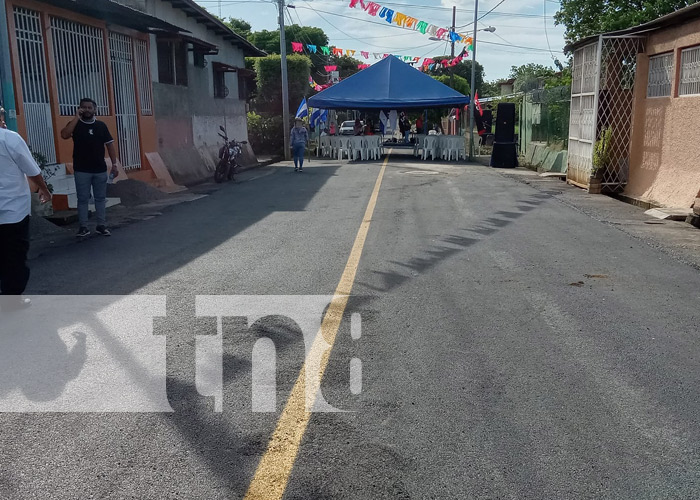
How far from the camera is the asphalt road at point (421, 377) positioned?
3.20 meters

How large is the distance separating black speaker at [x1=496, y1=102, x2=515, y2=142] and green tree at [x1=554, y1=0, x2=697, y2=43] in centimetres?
631

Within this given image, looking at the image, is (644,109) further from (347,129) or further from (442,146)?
(347,129)

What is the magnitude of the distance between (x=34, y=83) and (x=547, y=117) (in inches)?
624

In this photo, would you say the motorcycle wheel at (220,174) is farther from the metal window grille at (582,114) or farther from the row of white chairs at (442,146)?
the row of white chairs at (442,146)

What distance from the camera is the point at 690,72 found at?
1235 centimetres

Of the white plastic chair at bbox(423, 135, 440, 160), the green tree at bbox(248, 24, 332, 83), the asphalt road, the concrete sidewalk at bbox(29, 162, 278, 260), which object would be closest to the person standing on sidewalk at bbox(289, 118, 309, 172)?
the concrete sidewalk at bbox(29, 162, 278, 260)

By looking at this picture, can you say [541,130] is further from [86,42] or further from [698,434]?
[698,434]

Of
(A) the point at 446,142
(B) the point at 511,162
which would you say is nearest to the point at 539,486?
(B) the point at 511,162

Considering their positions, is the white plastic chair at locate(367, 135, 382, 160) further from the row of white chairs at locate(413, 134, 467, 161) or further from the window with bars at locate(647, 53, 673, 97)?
the window with bars at locate(647, 53, 673, 97)

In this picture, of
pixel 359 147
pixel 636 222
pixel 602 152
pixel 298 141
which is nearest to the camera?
pixel 636 222

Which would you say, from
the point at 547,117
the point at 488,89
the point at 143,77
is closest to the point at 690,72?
the point at 547,117

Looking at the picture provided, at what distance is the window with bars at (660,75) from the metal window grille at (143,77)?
38.5 feet

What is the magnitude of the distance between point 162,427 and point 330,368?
1244 mm

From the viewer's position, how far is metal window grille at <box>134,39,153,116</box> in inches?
672
